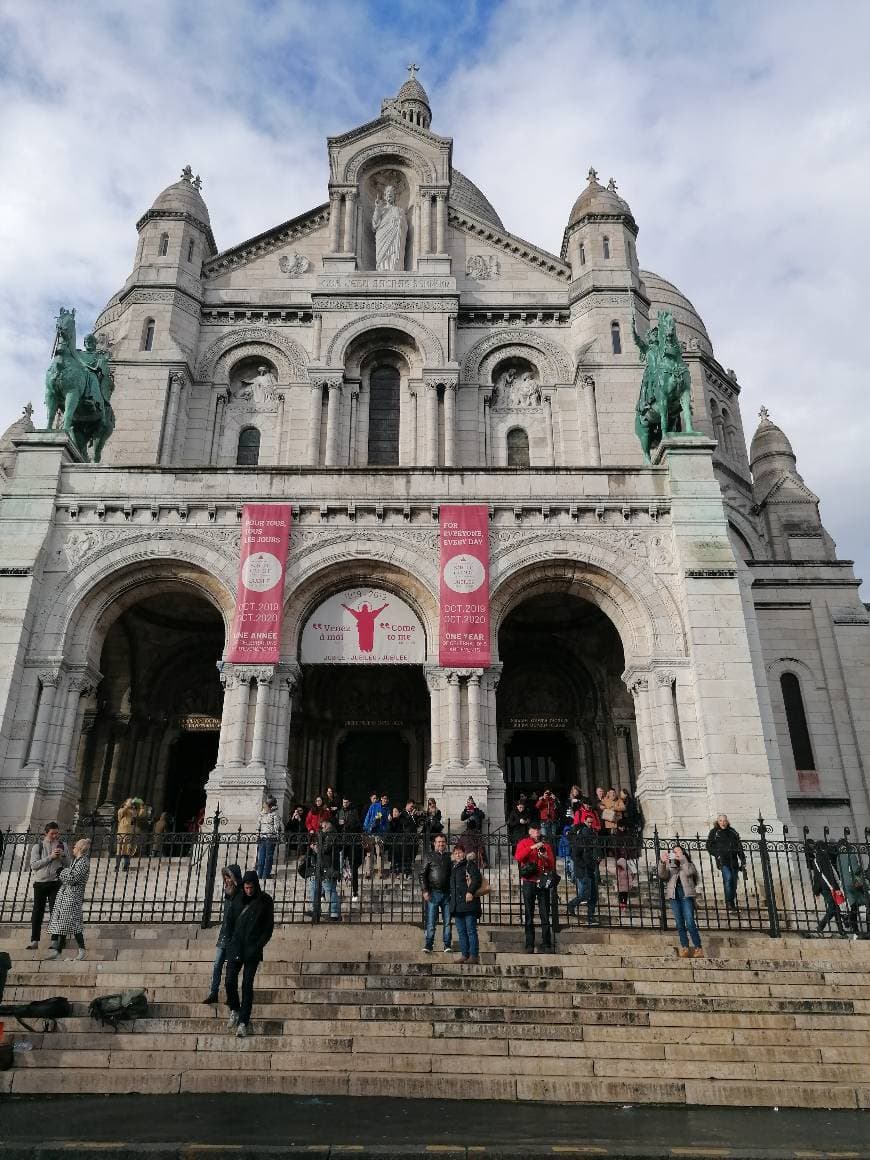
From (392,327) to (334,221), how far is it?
532 cm

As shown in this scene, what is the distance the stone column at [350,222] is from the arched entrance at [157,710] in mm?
14623

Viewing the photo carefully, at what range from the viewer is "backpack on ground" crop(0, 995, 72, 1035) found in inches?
376

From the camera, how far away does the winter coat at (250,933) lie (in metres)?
9.53

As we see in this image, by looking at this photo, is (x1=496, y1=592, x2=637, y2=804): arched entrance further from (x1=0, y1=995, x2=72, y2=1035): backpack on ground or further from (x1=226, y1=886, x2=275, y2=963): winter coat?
(x1=0, y1=995, x2=72, y2=1035): backpack on ground

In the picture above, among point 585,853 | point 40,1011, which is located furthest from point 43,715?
point 585,853

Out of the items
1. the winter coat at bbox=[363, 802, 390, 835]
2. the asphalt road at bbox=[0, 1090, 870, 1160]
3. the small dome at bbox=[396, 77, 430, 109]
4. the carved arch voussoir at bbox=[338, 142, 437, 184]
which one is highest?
the small dome at bbox=[396, 77, 430, 109]

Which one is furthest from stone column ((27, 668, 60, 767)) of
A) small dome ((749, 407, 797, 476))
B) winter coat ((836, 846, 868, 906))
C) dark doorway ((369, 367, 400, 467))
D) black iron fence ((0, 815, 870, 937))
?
small dome ((749, 407, 797, 476))

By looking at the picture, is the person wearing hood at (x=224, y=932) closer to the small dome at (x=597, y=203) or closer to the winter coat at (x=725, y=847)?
the winter coat at (x=725, y=847)

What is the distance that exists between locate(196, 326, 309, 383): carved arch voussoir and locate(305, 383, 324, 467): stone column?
1.28m

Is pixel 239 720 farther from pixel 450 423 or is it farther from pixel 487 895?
pixel 450 423

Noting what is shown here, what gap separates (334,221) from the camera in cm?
3062

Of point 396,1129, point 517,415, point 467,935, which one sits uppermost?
point 517,415

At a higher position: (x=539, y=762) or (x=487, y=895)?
(x=539, y=762)

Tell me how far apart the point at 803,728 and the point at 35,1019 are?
20.8 m
